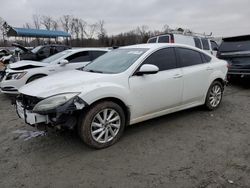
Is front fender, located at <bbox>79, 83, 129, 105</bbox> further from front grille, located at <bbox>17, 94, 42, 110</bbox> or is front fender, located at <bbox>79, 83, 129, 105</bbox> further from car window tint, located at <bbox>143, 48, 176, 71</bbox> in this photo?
car window tint, located at <bbox>143, 48, 176, 71</bbox>

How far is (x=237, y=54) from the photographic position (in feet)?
26.7

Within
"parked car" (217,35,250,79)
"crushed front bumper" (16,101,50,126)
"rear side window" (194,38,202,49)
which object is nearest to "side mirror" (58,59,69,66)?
"crushed front bumper" (16,101,50,126)

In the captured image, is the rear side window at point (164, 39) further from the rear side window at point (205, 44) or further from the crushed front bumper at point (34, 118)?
the crushed front bumper at point (34, 118)

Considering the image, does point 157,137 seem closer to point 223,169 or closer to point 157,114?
point 157,114

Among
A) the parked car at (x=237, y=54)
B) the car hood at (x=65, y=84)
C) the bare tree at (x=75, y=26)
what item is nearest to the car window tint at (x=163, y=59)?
the car hood at (x=65, y=84)

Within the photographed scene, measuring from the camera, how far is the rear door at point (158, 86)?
4.09 m

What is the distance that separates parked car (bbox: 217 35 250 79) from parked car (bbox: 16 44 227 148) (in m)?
3.14

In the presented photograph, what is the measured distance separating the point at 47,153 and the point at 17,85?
395 cm

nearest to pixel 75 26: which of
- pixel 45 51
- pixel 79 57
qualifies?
pixel 45 51

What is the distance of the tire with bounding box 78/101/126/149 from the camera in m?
3.57

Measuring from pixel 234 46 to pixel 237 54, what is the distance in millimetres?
466

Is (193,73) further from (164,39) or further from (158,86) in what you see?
(164,39)

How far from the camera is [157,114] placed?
176 inches

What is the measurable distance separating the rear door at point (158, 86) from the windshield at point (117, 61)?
250mm
